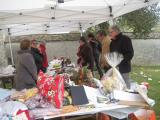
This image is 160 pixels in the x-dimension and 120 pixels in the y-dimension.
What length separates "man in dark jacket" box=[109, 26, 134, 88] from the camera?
7.01m

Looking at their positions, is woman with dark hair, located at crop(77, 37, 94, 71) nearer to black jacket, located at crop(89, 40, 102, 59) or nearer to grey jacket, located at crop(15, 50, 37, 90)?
black jacket, located at crop(89, 40, 102, 59)

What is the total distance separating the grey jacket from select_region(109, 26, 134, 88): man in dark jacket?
5.55ft

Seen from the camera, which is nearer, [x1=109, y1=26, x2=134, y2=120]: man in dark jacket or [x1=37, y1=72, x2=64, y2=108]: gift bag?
[x1=37, y1=72, x2=64, y2=108]: gift bag

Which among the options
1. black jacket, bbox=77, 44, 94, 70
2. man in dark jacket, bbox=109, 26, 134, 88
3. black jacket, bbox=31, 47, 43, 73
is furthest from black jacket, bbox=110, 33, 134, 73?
black jacket, bbox=77, 44, 94, 70

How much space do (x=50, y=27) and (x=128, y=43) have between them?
24.3 feet

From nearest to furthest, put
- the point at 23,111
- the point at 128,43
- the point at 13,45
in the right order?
the point at 23,111 < the point at 128,43 < the point at 13,45

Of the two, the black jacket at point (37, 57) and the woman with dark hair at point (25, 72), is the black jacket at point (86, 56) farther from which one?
the woman with dark hair at point (25, 72)

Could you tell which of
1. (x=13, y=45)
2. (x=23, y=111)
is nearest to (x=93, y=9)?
(x=23, y=111)

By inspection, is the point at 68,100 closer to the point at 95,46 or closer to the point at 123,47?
the point at 123,47

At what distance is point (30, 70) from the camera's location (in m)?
6.23

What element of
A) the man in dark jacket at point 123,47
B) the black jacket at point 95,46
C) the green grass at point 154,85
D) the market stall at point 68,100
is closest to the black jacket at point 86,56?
the black jacket at point 95,46

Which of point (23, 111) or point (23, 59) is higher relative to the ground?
point (23, 59)

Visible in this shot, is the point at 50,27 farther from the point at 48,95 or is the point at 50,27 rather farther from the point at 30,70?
the point at 48,95

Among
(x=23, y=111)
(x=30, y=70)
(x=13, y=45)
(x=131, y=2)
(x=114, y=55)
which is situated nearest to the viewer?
(x=23, y=111)
